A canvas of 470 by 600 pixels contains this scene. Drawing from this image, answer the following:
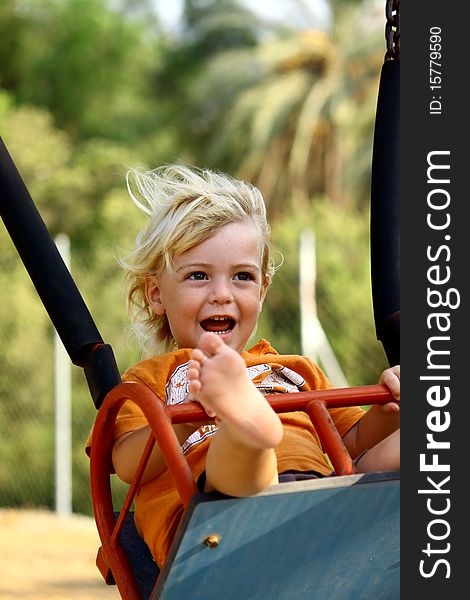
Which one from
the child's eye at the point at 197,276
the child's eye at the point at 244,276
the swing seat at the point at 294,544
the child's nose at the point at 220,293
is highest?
the child's eye at the point at 244,276

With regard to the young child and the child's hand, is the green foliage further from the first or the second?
the child's hand

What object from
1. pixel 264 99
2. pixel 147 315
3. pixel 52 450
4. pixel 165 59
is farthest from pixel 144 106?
pixel 147 315

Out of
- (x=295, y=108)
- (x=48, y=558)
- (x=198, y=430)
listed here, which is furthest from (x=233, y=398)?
(x=295, y=108)

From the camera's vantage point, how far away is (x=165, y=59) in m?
23.0

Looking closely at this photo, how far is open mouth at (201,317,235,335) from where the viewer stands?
2.47 metres

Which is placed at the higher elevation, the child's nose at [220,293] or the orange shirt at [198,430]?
the child's nose at [220,293]

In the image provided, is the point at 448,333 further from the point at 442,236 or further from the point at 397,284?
the point at 397,284

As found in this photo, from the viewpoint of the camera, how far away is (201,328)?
2.47 m

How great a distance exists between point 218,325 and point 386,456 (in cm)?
51

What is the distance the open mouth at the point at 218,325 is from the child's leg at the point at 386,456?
17.5 inches

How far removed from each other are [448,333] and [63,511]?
6.21 metres

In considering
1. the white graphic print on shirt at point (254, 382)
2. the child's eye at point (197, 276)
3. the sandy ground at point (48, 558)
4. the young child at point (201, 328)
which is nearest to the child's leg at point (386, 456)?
the young child at point (201, 328)

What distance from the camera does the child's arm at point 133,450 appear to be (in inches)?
85.1

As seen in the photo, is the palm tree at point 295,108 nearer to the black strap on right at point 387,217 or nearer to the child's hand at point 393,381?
the black strap on right at point 387,217
